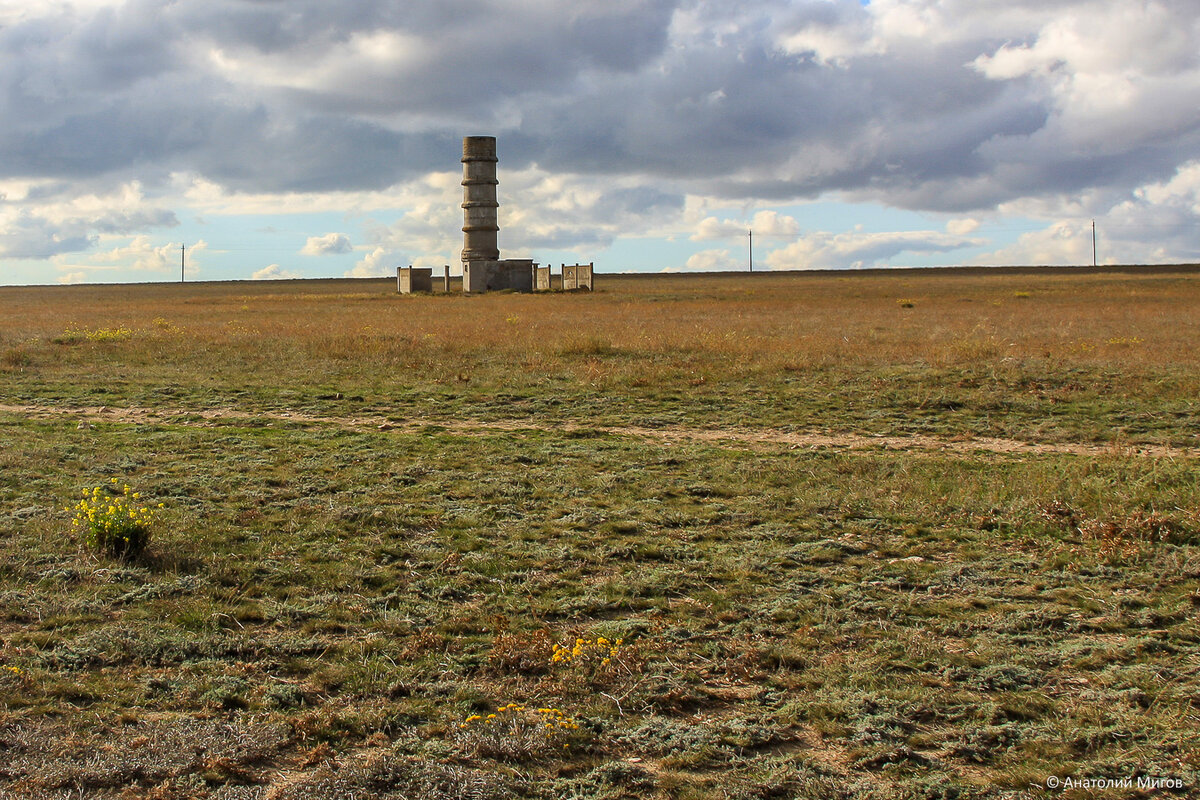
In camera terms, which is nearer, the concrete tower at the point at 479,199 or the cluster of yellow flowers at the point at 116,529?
the cluster of yellow flowers at the point at 116,529

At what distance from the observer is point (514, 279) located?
6419cm

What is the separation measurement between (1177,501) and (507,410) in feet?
29.7

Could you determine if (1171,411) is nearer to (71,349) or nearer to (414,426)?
(414,426)

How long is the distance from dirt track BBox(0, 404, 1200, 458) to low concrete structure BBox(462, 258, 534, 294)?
158ft

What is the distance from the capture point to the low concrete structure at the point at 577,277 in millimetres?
65688

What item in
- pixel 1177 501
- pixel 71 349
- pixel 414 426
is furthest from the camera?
pixel 71 349

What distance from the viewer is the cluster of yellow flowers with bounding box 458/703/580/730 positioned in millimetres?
4414

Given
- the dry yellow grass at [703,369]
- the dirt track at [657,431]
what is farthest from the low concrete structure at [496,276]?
the dirt track at [657,431]

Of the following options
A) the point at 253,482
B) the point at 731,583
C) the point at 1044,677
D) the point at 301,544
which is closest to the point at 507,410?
the point at 253,482

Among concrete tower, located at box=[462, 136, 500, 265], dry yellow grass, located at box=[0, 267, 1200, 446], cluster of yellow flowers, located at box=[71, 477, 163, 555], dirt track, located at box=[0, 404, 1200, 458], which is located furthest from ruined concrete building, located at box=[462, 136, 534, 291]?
cluster of yellow flowers, located at box=[71, 477, 163, 555]

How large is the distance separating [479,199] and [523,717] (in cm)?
5954

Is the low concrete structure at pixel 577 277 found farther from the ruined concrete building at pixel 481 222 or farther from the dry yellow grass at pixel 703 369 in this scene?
the dry yellow grass at pixel 703 369

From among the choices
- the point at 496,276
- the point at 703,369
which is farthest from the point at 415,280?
the point at 703,369

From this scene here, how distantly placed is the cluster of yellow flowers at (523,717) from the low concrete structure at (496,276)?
58877 mm
